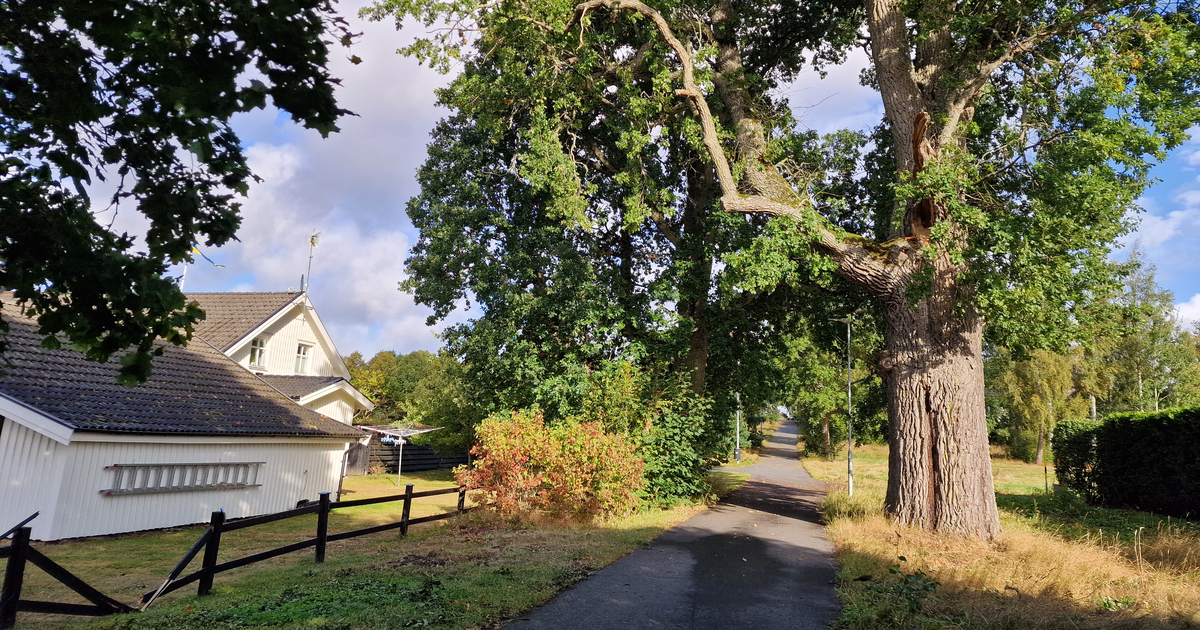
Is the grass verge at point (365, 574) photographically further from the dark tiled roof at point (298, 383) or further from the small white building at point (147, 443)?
the dark tiled roof at point (298, 383)

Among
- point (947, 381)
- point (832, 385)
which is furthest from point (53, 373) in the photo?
point (832, 385)

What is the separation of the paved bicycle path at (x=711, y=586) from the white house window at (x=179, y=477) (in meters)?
10.6

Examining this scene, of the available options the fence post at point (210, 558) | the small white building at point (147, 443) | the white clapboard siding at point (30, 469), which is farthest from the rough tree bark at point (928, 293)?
the white clapboard siding at point (30, 469)

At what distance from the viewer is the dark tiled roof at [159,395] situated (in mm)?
12570

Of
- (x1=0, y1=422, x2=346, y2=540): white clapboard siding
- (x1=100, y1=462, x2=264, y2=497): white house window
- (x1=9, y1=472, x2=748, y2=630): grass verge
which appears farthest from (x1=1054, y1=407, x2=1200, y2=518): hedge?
(x1=100, y1=462, x2=264, y2=497): white house window

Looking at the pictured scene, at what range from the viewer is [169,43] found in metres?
3.77

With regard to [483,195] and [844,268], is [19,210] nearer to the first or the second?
[844,268]

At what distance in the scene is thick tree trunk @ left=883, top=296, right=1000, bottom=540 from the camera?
11.8 m

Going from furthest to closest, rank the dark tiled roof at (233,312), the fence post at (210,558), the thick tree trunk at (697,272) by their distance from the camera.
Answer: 1. the dark tiled roof at (233,312)
2. the thick tree trunk at (697,272)
3. the fence post at (210,558)

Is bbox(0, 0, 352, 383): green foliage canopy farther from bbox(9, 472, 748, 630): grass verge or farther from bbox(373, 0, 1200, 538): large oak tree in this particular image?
bbox(373, 0, 1200, 538): large oak tree

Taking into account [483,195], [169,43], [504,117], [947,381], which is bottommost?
[947,381]

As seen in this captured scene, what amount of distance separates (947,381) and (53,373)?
17.8m

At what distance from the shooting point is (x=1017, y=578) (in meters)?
8.14

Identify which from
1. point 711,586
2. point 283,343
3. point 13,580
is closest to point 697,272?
point 711,586
